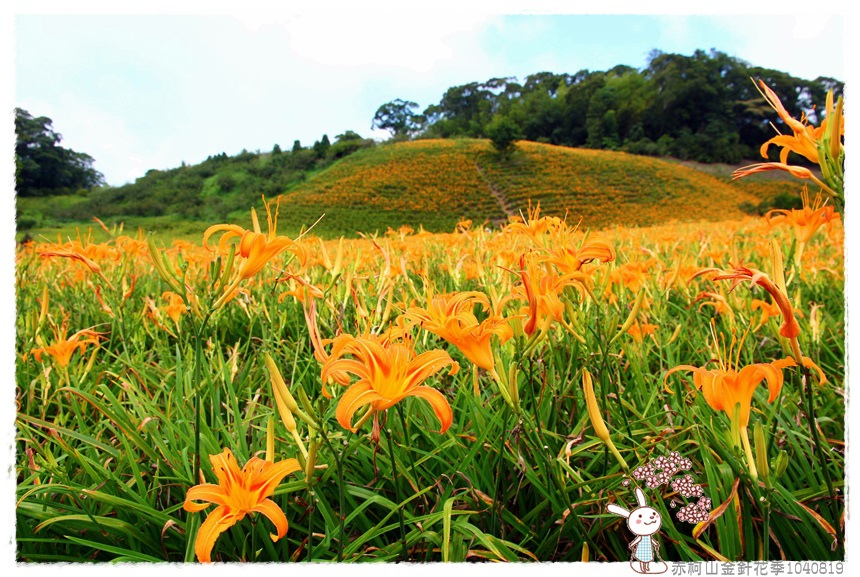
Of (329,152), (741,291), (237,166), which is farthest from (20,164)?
(329,152)

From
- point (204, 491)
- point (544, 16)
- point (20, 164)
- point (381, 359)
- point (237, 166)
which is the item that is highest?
point (237, 166)

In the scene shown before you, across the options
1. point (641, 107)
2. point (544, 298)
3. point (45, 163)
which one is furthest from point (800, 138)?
point (641, 107)

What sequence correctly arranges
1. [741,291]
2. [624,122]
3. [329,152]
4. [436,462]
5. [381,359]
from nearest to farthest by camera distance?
[381,359], [436,462], [741,291], [624,122], [329,152]

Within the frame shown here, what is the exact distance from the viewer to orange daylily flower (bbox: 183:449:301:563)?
17.1 inches

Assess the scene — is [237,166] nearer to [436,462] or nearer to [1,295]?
[1,295]

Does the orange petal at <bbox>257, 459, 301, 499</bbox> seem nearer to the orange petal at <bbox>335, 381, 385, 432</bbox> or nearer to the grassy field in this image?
the grassy field

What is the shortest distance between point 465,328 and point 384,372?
0.11m

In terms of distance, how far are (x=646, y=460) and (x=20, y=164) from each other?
121cm

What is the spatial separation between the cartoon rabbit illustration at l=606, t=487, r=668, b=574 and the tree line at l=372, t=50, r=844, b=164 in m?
0.67

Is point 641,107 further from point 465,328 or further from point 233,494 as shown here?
point 233,494

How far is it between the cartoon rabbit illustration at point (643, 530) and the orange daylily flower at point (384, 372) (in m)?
0.28

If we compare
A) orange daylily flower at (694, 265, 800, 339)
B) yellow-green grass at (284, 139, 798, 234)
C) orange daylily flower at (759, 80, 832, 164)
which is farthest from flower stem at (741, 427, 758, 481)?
yellow-green grass at (284, 139, 798, 234)

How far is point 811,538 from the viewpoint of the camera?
55 cm

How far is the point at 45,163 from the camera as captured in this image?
1.08 meters
